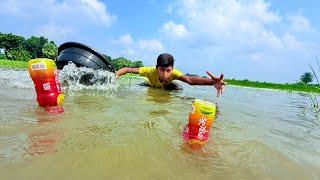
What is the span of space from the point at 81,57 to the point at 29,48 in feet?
344

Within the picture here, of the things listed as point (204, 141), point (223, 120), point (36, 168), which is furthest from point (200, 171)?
point (223, 120)

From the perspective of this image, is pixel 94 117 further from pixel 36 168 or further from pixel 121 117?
pixel 36 168

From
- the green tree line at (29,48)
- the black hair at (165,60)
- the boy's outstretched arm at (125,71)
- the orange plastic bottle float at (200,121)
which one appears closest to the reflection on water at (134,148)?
the orange plastic bottle float at (200,121)

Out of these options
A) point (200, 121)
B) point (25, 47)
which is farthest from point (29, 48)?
point (200, 121)

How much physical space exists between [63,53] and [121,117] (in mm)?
3991

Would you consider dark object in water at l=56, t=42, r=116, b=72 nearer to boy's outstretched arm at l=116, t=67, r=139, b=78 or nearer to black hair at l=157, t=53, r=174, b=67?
boy's outstretched arm at l=116, t=67, r=139, b=78

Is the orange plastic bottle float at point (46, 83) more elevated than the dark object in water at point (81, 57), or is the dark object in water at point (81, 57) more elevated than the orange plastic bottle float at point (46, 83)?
the dark object in water at point (81, 57)

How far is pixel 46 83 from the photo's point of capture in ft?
14.3

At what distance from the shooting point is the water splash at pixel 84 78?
739 cm

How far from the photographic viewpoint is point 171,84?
883 cm

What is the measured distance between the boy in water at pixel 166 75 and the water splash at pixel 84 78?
0.28 m

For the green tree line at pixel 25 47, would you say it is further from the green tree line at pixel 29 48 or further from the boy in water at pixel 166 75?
the boy in water at pixel 166 75

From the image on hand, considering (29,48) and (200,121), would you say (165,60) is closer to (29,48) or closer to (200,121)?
(200,121)

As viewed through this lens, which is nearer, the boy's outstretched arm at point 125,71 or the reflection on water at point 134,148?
the reflection on water at point 134,148
